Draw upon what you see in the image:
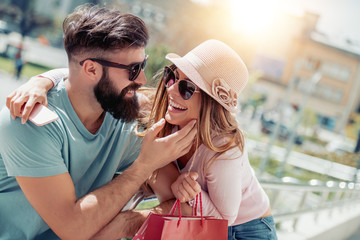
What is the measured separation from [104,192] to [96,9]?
1027 mm

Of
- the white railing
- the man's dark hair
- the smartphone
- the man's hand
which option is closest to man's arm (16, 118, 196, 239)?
the man's hand

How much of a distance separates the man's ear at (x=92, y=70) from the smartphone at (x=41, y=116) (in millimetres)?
362

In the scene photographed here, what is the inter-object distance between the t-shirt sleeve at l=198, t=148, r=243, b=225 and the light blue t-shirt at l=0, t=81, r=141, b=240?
57cm

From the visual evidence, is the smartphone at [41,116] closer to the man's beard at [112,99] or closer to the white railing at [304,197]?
the man's beard at [112,99]

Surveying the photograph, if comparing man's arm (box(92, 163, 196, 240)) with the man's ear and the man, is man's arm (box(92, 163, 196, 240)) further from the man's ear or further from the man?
the man's ear

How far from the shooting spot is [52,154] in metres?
1.56

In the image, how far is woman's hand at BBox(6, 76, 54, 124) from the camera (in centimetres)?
152

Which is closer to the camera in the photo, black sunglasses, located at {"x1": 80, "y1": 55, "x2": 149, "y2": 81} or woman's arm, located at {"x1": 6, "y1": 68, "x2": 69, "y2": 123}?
woman's arm, located at {"x1": 6, "y1": 68, "x2": 69, "y2": 123}

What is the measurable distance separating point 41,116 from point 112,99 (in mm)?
471

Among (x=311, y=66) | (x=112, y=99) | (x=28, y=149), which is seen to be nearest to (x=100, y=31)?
(x=112, y=99)

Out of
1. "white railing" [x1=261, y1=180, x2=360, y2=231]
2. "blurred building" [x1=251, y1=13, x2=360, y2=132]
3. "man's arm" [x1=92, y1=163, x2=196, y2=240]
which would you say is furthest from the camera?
"blurred building" [x1=251, y1=13, x2=360, y2=132]

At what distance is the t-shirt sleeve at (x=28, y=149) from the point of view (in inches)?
58.9

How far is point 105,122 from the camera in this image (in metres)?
1.95

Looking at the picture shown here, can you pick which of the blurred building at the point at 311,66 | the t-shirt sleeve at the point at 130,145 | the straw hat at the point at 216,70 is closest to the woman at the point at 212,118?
the straw hat at the point at 216,70
